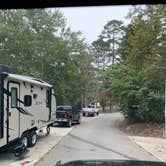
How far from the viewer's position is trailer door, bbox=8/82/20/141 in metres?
13.5

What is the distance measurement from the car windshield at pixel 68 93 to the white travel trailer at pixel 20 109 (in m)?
0.03

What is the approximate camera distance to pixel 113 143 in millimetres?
19000

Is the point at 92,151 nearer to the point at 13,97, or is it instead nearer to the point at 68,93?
the point at 13,97

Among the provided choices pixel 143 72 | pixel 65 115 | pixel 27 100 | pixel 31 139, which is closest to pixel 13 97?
pixel 27 100

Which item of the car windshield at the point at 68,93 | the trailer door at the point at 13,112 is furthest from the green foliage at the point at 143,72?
the trailer door at the point at 13,112

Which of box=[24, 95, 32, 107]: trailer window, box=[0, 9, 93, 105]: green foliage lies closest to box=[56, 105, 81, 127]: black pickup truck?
box=[0, 9, 93, 105]: green foliage

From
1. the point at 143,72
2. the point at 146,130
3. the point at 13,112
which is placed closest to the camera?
the point at 13,112

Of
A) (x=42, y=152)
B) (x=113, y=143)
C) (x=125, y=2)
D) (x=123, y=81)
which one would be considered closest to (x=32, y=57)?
(x=123, y=81)

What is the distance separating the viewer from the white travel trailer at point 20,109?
13.0m

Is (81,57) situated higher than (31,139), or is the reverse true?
(81,57)

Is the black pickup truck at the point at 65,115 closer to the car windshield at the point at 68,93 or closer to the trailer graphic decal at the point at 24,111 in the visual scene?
the car windshield at the point at 68,93

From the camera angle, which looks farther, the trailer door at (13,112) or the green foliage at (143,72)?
the green foliage at (143,72)

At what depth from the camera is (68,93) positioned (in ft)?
127

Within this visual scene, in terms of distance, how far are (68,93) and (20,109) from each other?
78.5 ft
